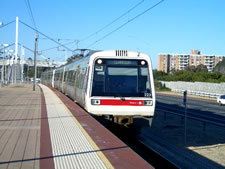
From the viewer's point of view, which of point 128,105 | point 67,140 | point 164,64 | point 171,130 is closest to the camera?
point 67,140

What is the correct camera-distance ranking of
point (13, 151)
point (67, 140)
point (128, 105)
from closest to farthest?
point (13, 151), point (67, 140), point (128, 105)

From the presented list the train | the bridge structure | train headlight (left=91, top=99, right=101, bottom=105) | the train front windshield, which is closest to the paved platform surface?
train headlight (left=91, top=99, right=101, bottom=105)

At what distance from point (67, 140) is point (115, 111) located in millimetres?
3683

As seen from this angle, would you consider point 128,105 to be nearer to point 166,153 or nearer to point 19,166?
point 166,153

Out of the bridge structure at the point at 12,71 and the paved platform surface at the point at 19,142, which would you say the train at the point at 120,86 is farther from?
the bridge structure at the point at 12,71

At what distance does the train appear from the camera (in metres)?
11.6

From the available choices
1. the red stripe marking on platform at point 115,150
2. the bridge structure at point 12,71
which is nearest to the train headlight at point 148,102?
the red stripe marking on platform at point 115,150

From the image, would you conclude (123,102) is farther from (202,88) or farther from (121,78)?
(202,88)

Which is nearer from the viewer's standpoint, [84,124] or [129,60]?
[84,124]

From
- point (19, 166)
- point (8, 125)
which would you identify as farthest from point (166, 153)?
point (19, 166)

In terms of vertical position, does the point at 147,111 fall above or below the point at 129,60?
below

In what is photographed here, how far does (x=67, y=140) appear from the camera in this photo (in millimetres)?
8133

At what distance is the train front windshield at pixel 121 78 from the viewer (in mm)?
11773

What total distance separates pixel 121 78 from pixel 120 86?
0.28m
